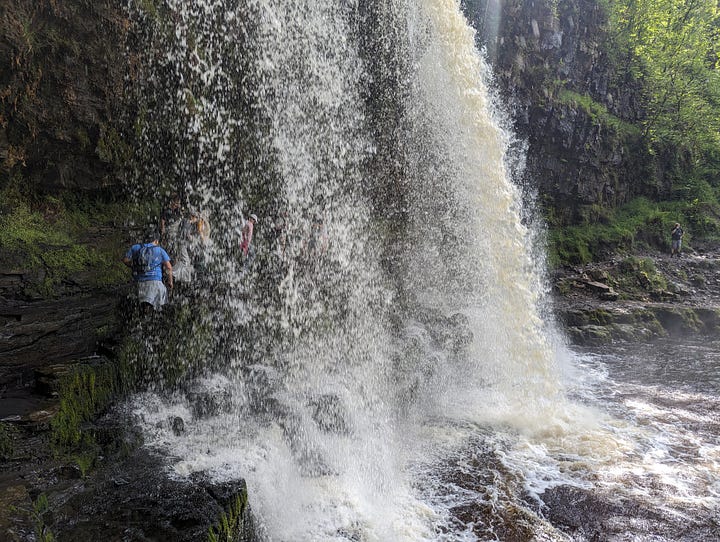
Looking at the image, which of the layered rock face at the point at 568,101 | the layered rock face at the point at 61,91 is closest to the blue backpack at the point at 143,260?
the layered rock face at the point at 61,91

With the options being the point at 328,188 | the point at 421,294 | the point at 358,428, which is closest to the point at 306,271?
the point at 328,188

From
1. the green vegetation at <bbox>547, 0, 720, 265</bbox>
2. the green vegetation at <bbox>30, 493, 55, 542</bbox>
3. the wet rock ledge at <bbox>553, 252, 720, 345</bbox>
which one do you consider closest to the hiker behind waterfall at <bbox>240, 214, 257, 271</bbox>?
the green vegetation at <bbox>30, 493, 55, 542</bbox>

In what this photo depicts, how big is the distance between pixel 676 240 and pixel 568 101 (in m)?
7.31

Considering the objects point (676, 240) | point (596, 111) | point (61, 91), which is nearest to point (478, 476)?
point (61, 91)

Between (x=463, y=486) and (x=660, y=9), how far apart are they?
83.3 ft

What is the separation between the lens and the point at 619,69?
2230 cm

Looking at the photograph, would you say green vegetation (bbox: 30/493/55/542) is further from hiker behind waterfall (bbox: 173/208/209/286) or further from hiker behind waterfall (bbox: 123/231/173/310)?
hiker behind waterfall (bbox: 173/208/209/286)

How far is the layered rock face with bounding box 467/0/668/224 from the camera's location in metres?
17.9

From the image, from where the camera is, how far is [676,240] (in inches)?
786

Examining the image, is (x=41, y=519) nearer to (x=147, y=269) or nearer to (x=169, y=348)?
(x=169, y=348)

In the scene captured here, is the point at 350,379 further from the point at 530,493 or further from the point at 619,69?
the point at 619,69

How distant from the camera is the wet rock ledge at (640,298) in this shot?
49.0 ft

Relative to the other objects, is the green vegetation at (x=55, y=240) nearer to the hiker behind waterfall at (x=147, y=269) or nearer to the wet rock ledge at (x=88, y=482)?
the hiker behind waterfall at (x=147, y=269)

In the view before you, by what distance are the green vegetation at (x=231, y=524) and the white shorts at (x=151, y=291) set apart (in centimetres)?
355
